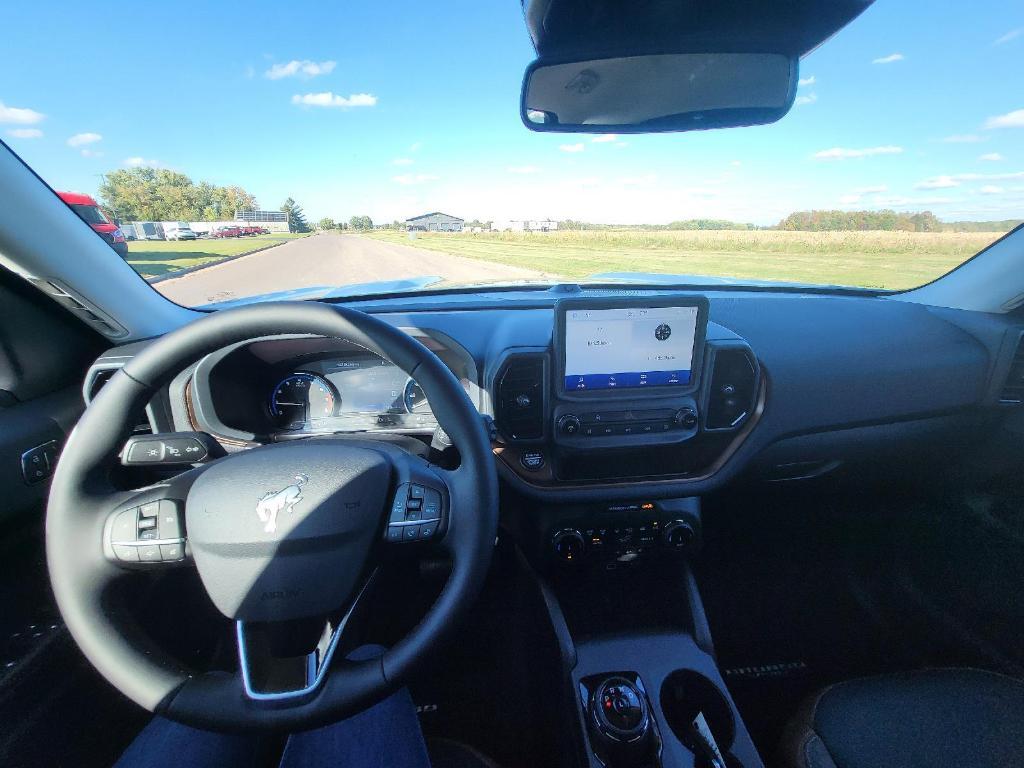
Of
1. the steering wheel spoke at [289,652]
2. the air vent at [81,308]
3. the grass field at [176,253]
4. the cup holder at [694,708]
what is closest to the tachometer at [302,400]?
the air vent at [81,308]

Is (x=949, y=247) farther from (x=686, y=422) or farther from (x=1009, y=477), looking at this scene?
(x=686, y=422)

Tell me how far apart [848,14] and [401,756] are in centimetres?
236

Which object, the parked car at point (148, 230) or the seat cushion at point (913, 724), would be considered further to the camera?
the parked car at point (148, 230)

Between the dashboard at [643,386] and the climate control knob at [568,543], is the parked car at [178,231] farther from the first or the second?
the climate control knob at [568,543]

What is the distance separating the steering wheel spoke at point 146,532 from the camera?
127cm

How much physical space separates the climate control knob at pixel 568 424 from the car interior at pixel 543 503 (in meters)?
0.01

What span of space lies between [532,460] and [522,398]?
31cm

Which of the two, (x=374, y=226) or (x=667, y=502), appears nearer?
(x=667, y=502)

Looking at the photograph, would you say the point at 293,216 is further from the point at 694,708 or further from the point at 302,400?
the point at 694,708

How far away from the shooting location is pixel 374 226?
14.0 feet

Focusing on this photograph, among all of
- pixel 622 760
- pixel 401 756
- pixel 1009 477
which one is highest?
pixel 1009 477

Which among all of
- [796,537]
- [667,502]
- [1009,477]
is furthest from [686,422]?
[1009,477]

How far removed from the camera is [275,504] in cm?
126

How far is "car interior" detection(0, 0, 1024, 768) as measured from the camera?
1262 millimetres
